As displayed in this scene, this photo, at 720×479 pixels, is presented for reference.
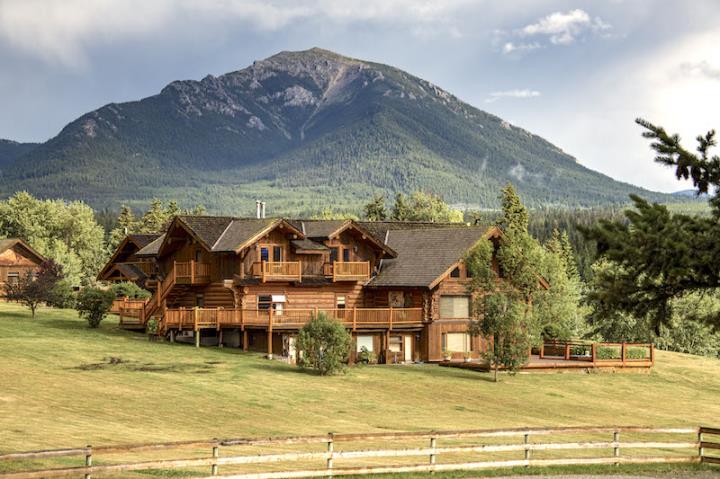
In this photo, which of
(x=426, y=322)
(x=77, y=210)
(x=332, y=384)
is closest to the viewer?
(x=332, y=384)

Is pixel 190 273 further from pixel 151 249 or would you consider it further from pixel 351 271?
pixel 351 271

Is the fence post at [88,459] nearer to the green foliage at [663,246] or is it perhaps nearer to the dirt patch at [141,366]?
the green foliage at [663,246]

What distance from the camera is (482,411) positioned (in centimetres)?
4531

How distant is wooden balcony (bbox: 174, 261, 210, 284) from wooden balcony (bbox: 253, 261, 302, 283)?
3.88 meters

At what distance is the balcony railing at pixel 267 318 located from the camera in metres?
58.3

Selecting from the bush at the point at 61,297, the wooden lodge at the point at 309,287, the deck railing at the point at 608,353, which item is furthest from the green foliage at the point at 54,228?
the deck railing at the point at 608,353

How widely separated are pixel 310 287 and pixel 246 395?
1923 cm

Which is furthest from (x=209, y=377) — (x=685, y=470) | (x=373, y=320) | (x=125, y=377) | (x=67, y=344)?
(x=685, y=470)

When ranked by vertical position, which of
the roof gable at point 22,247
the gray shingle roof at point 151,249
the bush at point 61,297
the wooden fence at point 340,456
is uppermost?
the roof gable at point 22,247

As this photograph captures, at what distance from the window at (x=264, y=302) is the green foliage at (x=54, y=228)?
202 feet

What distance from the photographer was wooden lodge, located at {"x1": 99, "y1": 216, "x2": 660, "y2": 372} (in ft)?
196

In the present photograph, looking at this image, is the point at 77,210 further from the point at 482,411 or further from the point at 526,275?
the point at 482,411

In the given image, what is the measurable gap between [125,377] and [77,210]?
99.9 metres

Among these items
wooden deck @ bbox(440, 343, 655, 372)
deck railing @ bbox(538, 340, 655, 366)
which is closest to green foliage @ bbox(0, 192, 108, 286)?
wooden deck @ bbox(440, 343, 655, 372)
